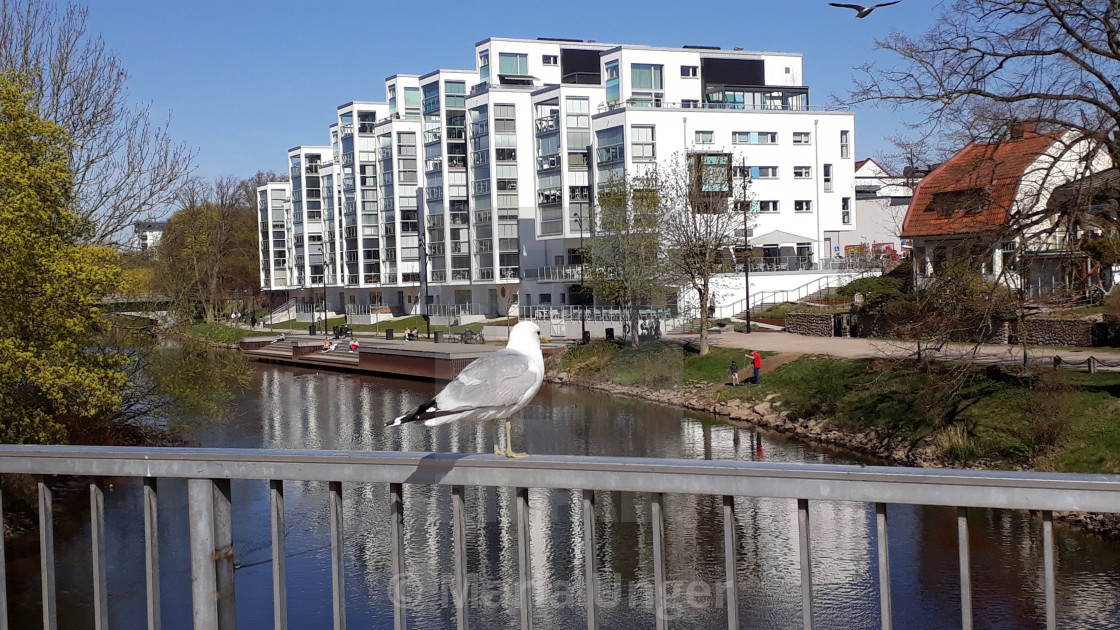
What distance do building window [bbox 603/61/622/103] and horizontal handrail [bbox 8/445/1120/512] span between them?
67.7 meters

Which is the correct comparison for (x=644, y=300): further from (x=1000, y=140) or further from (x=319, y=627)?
(x=319, y=627)

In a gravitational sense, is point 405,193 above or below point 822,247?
above

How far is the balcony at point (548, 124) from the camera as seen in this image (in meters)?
67.7

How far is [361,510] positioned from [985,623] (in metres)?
12.6

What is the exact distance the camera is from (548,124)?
2697 inches

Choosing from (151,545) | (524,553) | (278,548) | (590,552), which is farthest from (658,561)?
(151,545)

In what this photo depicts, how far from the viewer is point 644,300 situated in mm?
47531

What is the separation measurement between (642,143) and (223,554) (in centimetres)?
6023

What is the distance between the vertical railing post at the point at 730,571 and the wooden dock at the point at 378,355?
36847mm

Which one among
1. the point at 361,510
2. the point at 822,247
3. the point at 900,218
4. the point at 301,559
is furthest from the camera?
the point at 900,218

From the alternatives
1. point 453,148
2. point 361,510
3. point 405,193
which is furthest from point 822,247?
point 361,510

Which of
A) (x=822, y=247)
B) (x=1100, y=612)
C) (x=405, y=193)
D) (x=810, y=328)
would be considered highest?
(x=405, y=193)

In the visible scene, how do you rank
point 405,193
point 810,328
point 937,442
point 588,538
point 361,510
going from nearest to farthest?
point 588,538
point 361,510
point 937,442
point 810,328
point 405,193

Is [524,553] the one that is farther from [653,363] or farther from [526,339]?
[653,363]
